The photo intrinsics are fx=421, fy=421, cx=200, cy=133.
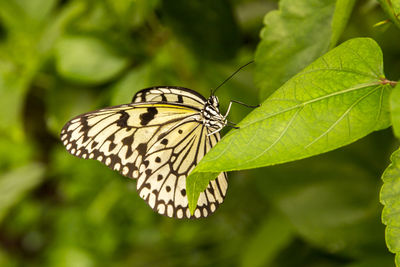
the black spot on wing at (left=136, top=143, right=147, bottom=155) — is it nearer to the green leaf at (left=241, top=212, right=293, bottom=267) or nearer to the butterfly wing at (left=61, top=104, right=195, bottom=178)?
the butterfly wing at (left=61, top=104, right=195, bottom=178)

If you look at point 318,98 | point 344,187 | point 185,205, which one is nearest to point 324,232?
point 344,187

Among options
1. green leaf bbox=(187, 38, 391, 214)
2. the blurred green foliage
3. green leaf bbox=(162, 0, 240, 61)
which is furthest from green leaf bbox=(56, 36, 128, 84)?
green leaf bbox=(187, 38, 391, 214)

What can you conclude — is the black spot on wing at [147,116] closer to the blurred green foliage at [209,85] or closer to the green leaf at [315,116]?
the blurred green foliage at [209,85]

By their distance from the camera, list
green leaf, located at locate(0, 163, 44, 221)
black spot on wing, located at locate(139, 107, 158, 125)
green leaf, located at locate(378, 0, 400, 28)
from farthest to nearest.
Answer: green leaf, located at locate(0, 163, 44, 221) < black spot on wing, located at locate(139, 107, 158, 125) < green leaf, located at locate(378, 0, 400, 28)

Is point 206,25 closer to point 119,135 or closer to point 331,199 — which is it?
point 119,135

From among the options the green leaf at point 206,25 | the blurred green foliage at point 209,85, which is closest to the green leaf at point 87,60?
the blurred green foliage at point 209,85
